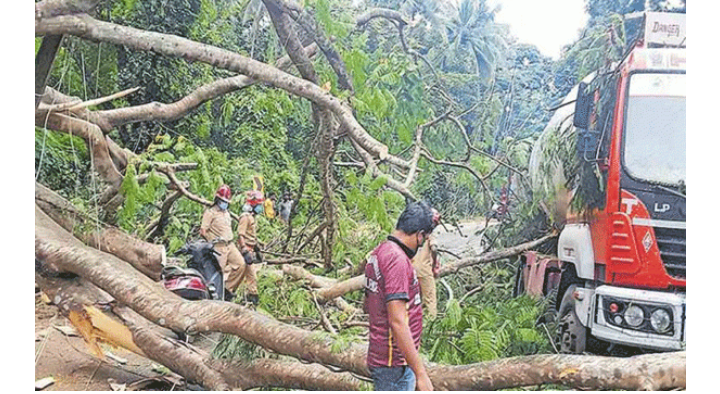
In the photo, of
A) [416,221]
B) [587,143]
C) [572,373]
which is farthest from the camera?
[587,143]

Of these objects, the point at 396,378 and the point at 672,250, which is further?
the point at 672,250

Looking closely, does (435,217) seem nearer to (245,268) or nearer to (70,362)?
(245,268)

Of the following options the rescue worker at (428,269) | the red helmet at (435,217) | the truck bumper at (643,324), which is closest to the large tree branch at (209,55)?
the red helmet at (435,217)

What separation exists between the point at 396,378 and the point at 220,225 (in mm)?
1201

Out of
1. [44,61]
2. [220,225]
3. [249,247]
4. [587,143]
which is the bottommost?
[249,247]

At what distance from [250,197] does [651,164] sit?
1.96 meters

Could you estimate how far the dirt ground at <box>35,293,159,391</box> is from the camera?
4.43 metres

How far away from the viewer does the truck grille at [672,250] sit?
4.31 m

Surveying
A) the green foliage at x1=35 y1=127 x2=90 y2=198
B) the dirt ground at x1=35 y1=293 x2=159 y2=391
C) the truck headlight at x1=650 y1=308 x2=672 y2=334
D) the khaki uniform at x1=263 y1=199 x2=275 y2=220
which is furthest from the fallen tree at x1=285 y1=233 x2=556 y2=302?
the green foliage at x1=35 y1=127 x2=90 y2=198

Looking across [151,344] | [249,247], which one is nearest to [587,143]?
[249,247]

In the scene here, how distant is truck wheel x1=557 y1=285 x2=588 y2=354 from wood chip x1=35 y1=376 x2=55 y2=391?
2.51 metres

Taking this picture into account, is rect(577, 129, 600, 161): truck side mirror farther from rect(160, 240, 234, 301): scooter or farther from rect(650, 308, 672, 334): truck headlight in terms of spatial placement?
rect(160, 240, 234, 301): scooter

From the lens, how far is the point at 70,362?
175 inches

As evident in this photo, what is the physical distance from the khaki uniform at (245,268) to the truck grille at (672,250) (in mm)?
1977
